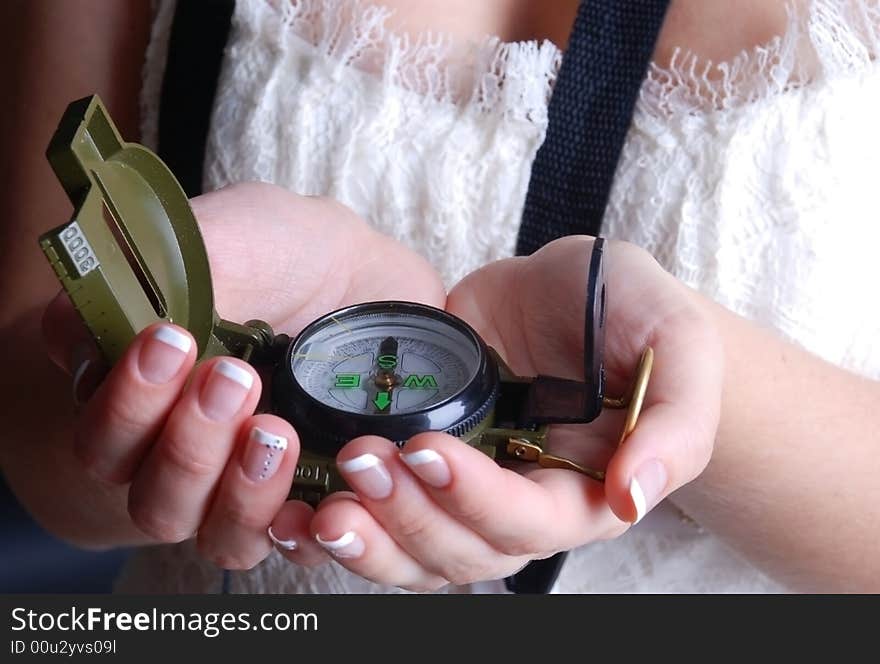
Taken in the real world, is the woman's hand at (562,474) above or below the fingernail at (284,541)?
above

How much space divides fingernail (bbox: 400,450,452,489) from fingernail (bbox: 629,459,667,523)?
0.12m

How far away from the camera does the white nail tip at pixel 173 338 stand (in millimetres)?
593

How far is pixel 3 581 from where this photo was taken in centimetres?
162

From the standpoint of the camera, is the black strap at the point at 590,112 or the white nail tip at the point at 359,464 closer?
the white nail tip at the point at 359,464

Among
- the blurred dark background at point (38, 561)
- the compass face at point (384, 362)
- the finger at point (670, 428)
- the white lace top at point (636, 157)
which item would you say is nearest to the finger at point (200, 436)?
the compass face at point (384, 362)

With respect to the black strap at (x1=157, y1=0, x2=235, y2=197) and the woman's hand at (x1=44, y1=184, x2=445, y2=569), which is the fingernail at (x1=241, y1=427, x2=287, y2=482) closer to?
the woman's hand at (x1=44, y1=184, x2=445, y2=569)

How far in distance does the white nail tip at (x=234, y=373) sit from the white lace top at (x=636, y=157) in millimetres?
394

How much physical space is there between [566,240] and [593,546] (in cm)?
34

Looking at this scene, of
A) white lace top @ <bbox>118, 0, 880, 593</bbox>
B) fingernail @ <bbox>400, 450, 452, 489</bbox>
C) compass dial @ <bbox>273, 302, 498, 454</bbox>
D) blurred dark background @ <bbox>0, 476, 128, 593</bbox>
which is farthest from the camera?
blurred dark background @ <bbox>0, 476, 128, 593</bbox>

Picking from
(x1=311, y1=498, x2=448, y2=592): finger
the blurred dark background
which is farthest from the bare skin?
the blurred dark background

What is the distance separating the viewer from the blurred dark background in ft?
5.35

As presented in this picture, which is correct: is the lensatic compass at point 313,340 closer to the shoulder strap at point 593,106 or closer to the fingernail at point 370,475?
the fingernail at point 370,475

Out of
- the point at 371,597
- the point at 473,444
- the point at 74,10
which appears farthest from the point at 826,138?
the point at 74,10

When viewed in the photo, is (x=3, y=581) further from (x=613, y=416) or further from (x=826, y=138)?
(x=826, y=138)
